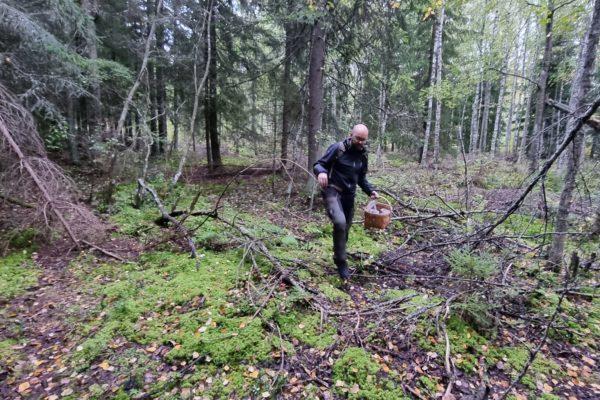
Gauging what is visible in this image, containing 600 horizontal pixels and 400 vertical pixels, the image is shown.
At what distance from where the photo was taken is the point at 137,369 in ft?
9.25

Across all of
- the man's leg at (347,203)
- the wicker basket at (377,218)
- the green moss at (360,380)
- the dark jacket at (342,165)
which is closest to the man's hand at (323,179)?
the dark jacket at (342,165)

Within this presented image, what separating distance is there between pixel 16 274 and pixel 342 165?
493 centimetres

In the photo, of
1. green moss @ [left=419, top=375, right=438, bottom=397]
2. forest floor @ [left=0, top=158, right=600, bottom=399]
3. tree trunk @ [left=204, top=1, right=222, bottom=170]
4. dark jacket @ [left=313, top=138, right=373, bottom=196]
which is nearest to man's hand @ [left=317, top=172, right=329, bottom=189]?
dark jacket @ [left=313, top=138, right=373, bottom=196]

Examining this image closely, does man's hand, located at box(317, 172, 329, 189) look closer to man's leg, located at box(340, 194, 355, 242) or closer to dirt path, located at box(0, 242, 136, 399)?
man's leg, located at box(340, 194, 355, 242)

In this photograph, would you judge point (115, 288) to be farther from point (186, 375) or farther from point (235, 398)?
point (235, 398)

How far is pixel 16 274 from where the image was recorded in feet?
14.5

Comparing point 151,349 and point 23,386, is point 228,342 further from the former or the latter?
point 23,386

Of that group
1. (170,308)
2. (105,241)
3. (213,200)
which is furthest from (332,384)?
(213,200)

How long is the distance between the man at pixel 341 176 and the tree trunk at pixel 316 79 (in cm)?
417

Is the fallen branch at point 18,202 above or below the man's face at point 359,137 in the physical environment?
below

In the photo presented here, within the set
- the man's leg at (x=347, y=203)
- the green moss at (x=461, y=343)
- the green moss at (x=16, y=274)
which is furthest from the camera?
the man's leg at (x=347, y=203)

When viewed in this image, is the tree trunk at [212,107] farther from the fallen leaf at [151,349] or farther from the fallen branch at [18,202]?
the fallen leaf at [151,349]

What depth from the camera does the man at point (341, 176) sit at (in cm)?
420

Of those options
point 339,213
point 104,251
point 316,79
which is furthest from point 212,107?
point 339,213
